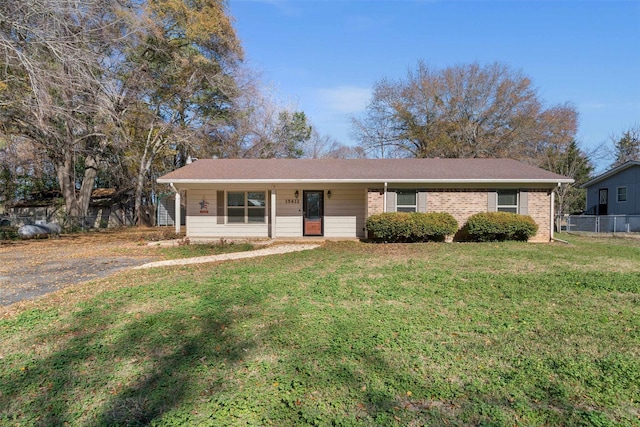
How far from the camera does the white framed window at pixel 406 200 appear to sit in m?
12.8

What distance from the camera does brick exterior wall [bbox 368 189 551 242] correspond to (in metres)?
12.6

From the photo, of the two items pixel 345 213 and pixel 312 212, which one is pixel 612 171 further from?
pixel 312 212

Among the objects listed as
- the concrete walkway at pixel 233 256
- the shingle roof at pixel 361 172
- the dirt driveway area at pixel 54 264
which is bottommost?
the dirt driveway area at pixel 54 264

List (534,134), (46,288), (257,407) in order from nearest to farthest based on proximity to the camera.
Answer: (257,407), (46,288), (534,134)

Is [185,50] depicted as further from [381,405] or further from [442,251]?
[381,405]

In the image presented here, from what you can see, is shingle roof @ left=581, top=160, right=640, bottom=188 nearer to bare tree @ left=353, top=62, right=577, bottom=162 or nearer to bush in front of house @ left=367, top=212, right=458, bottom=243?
bare tree @ left=353, top=62, right=577, bottom=162

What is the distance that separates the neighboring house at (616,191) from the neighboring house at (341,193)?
10.8 meters

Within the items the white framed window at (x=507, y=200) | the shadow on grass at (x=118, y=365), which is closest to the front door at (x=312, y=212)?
the white framed window at (x=507, y=200)

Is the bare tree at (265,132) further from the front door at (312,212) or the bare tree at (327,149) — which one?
the front door at (312,212)

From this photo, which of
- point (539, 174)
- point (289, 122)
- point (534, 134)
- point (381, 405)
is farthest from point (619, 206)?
point (381, 405)

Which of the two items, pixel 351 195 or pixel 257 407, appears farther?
pixel 351 195

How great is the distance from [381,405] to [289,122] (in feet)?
82.0

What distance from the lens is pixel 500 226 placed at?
11.8 metres

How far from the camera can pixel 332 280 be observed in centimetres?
638
